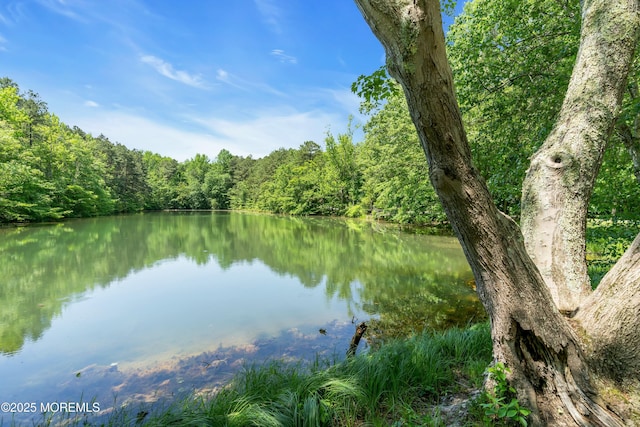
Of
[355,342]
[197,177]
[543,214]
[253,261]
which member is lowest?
[253,261]

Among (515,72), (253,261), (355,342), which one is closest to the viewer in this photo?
(355,342)

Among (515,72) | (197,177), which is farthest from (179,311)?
(197,177)

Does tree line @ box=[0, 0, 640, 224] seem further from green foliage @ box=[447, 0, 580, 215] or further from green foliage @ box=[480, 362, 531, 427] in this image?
green foliage @ box=[480, 362, 531, 427]

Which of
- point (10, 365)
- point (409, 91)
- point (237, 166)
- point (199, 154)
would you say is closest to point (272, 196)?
point (237, 166)

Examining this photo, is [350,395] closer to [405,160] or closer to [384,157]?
[405,160]

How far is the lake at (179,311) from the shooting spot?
12.3 ft

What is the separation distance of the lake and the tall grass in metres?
1.29

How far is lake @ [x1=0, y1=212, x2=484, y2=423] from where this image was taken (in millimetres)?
3736

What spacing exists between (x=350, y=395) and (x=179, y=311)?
195 inches

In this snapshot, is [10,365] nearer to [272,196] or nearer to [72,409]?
[72,409]

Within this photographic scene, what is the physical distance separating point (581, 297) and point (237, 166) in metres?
59.8

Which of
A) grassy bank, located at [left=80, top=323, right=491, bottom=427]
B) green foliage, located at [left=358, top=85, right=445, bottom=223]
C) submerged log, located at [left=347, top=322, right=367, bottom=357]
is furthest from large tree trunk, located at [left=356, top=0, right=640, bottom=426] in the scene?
green foliage, located at [left=358, top=85, right=445, bottom=223]

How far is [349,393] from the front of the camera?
228 centimetres

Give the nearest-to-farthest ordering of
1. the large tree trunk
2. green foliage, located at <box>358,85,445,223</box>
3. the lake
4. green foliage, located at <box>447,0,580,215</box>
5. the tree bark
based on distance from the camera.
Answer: the large tree trunk < the tree bark < the lake < green foliage, located at <box>447,0,580,215</box> < green foliage, located at <box>358,85,445,223</box>
